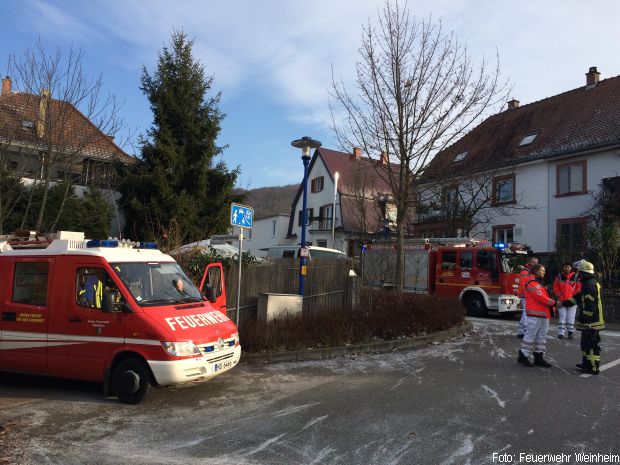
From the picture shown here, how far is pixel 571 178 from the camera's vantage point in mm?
24406

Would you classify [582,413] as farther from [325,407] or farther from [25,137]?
[25,137]

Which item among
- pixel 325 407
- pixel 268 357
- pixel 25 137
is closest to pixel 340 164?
pixel 25 137

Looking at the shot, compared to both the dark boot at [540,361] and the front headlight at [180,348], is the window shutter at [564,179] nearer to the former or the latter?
the dark boot at [540,361]

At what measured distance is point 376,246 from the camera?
20.8 m

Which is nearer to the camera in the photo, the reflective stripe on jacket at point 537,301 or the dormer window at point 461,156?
the reflective stripe on jacket at point 537,301

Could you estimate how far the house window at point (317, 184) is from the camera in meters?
43.0

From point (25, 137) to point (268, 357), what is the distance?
9516mm

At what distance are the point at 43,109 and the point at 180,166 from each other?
7.39 meters

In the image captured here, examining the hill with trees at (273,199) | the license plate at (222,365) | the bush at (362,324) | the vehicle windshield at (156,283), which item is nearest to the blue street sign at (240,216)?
the bush at (362,324)

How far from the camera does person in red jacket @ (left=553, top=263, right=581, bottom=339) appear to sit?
12.4m

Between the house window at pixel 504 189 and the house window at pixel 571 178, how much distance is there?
2523 mm

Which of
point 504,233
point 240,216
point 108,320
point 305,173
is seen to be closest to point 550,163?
point 504,233

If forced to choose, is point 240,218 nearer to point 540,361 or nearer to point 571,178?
point 540,361

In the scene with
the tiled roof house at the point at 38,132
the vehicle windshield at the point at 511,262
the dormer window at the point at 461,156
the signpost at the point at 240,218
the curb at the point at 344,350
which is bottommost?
the curb at the point at 344,350
